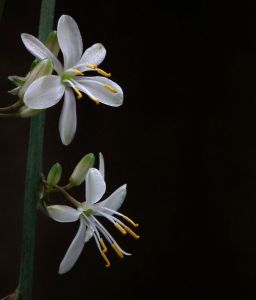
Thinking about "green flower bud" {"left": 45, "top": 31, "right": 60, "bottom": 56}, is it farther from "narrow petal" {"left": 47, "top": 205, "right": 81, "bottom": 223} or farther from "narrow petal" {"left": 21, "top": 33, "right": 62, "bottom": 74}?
"narrow petal" {"left": 47, "top": 205, "right": 81, "bottom": 223}

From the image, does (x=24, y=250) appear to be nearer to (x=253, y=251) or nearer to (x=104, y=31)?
(x=104, y=31)

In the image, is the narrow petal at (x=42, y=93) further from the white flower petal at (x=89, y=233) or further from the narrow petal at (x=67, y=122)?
the white flower petal at (x=89, y=233)

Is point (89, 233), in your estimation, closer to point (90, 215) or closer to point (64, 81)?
point (90, 215)

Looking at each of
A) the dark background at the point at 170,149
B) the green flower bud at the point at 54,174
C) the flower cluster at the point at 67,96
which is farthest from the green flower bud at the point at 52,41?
the dark background at the point at 170,149

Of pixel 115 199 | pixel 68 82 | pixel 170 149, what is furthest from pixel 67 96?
pixel 170 149

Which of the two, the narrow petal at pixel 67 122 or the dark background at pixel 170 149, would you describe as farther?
the dark background at pixel 170 149

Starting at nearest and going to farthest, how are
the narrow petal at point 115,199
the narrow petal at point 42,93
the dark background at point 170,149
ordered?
the narrow petal at point 42,93 < the narrow petal at point 115,199 < the dark background at point 170,149

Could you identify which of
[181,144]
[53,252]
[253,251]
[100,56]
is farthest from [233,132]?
[100,56]
